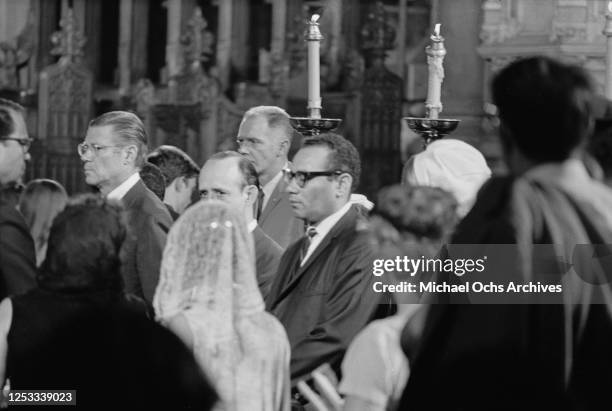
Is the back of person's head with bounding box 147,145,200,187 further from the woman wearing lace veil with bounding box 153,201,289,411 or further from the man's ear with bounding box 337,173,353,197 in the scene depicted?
the woman wearing lace veil with bounding box 153,201,289,411

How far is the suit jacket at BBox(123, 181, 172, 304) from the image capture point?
5.21m

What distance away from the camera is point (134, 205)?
552 centimetres

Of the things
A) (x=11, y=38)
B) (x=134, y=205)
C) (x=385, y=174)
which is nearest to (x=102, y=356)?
(x=134, y=205)

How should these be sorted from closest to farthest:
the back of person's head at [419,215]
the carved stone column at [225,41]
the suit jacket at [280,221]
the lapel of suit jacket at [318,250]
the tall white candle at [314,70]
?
the back of person's head at [419,215] < the lapel of suit jacket at [318,250] < the tall white candle at [314,70] < the suit jacket at [280,221] < the carved stone column at [225,41]

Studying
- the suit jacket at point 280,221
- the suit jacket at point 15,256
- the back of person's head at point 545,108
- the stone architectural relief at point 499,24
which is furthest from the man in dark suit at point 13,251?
the stone architectural relief at point 499,24

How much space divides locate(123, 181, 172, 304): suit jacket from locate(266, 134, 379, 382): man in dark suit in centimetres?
46

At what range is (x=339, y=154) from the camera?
198 inches

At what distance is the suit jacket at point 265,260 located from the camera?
17.8 ft

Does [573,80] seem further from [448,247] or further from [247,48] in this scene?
[247,48]

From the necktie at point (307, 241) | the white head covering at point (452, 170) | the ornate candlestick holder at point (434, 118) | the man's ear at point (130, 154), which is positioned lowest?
the necktie at point (307, 241)

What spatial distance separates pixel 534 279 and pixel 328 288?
1773 mm

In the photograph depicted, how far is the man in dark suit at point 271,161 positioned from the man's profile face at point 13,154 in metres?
1.47

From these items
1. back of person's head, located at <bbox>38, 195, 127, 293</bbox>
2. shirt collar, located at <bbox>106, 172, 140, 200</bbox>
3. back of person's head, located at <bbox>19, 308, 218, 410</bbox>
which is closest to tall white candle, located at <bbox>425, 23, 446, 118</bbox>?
shirt collar, located at <bbox>106, 172, 140, 200</bbox>

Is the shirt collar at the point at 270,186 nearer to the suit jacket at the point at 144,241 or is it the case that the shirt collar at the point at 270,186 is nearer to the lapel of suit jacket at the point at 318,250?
the suit jacket at the point at 144,241
